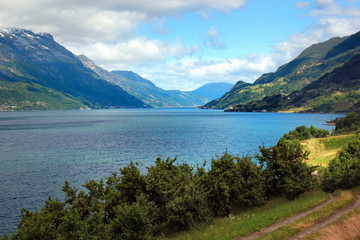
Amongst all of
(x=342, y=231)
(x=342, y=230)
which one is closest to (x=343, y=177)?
(x=342, y=230)

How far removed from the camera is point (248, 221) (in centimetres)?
2805

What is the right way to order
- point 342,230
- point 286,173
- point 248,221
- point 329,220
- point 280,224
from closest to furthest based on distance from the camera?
point 342,230
point 329,220
point 280,224
point 248,221
point 286,173

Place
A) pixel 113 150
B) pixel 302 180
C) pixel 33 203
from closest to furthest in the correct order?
pixel 302 180 < pixel 33 203 < pixel 113 150

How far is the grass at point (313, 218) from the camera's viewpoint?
2333 centimetres

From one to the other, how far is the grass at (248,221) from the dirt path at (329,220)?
317 cm

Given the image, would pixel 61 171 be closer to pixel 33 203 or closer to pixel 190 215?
pixel 33 203

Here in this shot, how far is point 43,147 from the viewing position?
392 feet

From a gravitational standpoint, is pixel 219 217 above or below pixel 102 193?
below

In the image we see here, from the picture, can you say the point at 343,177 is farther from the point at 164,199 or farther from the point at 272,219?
the point at 164,199

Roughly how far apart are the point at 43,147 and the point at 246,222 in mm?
115371

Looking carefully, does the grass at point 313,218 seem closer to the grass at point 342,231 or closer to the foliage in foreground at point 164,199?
the grass at point 342,231

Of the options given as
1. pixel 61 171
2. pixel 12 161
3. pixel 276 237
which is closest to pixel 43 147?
pixel 12 161

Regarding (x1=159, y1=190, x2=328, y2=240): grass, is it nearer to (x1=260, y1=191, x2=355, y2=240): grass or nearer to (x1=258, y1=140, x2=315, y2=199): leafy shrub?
(x1=258, y1=140, x2=315, y2=199): leafy shrub

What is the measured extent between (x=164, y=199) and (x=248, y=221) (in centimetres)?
995
